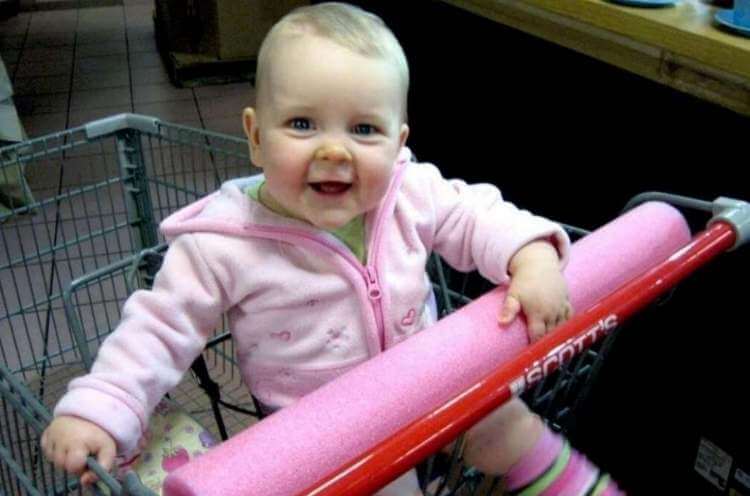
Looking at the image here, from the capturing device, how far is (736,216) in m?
0.77

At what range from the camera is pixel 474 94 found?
150cm

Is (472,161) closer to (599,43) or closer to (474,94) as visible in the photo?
(474,94)

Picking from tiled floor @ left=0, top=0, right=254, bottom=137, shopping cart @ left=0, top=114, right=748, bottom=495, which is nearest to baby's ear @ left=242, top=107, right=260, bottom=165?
shopping cart @ left=0, top=114, right=748, bottom=495

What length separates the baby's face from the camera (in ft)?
2.59

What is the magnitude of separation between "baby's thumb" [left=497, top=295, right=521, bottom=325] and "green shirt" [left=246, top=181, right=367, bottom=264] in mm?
236

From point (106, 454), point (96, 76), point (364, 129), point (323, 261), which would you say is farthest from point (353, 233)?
point (96, 76)

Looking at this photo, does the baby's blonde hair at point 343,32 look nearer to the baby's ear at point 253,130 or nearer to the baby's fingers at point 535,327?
the baby's ear at point 253,130

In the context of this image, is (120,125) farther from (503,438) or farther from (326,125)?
(503,438)

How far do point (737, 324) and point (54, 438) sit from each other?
2.82 ft

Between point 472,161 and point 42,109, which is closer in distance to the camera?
point 472,161

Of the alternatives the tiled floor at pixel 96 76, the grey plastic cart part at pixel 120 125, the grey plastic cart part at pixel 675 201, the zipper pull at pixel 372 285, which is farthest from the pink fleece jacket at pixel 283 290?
the tiled floor at pixel 96 76

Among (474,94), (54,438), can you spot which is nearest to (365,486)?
(54,438)

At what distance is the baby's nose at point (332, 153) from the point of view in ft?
2.55

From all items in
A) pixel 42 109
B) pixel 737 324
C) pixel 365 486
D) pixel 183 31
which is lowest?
pixel 42 109
